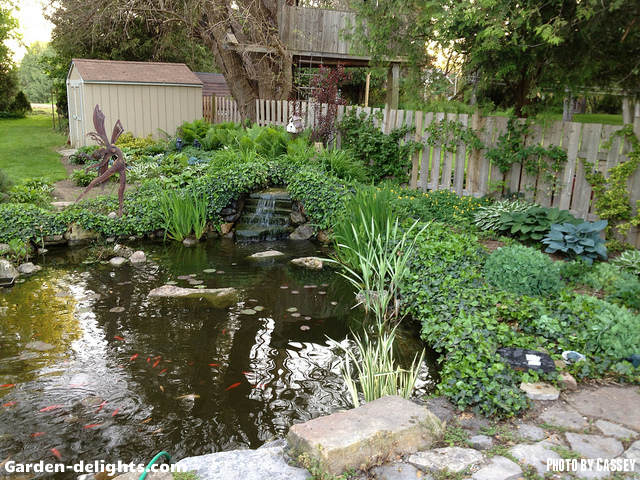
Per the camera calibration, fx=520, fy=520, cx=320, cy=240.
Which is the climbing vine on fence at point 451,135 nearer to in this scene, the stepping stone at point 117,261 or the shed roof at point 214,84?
the stepping stone at point 117,261

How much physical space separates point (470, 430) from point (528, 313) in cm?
141

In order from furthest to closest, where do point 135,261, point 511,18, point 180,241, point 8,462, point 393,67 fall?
point 393,67 → point 180,241 → point 135,261 → point 511,18 → point 8,462

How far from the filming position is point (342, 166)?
8.88 m

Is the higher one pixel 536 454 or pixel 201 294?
pixel 536 454

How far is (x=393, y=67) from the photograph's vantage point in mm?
15578

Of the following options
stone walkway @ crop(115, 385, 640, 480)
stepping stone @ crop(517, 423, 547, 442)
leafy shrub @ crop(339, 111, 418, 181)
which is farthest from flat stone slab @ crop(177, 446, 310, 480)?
leafy shrub @ crop(339, 111, 418, 181)

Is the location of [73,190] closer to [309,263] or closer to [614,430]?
[309,263]

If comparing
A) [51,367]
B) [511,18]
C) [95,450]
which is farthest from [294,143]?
[95,450]

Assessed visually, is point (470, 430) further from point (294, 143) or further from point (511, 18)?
point (294, 143)

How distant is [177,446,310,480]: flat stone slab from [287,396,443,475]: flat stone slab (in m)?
0.10

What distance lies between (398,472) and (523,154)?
6187 millimetres

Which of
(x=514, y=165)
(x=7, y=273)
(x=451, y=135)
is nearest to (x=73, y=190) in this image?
(x=7, y=273)

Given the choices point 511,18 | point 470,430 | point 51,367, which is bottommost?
point 51,367

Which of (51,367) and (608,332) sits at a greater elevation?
(608,332)
